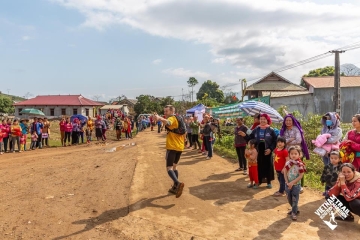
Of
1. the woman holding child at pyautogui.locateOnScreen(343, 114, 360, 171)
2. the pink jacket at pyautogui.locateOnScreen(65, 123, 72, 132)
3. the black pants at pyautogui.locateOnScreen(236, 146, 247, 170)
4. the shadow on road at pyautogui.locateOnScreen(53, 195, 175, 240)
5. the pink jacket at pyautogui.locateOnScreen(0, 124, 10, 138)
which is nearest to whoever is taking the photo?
the shadow on road at pyautogui.locateOnScreen(53, 195, 175, 240)

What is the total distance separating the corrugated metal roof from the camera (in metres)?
36.9

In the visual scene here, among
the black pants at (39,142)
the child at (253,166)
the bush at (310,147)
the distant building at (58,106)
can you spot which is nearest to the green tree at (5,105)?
the distant building at (58,106)

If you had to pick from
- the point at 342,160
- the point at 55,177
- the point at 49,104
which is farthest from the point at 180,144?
the point at 49,104

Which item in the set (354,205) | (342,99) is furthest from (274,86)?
(354,205)

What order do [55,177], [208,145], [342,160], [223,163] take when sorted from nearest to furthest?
1. [342,160]
2. [55,177]
3. [223,163]
4. [208,145]

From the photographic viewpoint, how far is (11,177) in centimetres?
802

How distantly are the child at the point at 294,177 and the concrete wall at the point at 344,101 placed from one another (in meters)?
Result: 22.1

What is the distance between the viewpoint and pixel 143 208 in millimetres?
5492

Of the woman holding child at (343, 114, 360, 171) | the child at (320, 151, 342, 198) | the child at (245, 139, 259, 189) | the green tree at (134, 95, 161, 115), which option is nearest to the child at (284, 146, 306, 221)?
the child at (320, 151, 342, 198)

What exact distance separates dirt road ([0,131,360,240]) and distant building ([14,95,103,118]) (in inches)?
1738

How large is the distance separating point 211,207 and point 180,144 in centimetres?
142

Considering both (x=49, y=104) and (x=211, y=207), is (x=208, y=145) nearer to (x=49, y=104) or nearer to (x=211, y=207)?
(x=211, y=207)

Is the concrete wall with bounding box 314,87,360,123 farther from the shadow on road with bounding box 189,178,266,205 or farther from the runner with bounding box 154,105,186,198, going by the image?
the runner with bounding box 154,105,186,198

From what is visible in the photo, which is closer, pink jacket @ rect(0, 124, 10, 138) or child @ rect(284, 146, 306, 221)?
child @ rect(284, 146, 306, 221)
